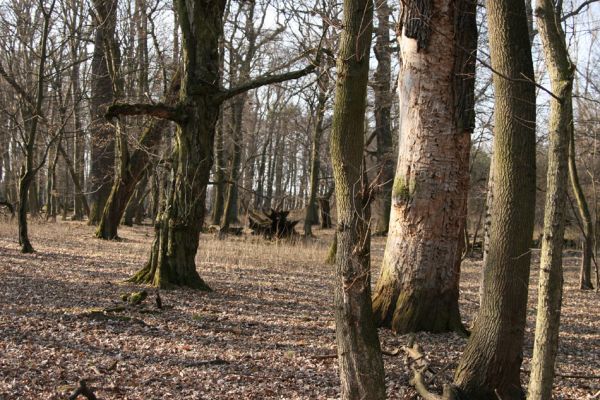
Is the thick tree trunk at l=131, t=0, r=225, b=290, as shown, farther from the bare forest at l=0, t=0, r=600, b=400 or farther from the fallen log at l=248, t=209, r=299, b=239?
the fallen log at l=248, t=209, r=299, b=239

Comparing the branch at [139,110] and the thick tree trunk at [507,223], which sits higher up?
the branch at [139,110]

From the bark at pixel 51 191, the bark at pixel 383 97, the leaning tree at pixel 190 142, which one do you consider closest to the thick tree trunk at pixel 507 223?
the bark at pixel 383 97

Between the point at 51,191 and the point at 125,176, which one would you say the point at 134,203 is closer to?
the point at 51,191

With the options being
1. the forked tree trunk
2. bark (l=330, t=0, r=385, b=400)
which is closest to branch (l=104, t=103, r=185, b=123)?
the forked tree trunk

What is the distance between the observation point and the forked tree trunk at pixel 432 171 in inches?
234

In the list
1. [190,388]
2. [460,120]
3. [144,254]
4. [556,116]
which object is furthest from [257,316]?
[144,254]

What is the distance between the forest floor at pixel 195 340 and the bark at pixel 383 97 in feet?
6.46

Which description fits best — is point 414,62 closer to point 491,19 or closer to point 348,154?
point 491,19

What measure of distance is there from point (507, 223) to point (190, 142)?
16.6ft

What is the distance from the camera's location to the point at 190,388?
172 inches

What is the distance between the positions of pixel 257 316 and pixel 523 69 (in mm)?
4157

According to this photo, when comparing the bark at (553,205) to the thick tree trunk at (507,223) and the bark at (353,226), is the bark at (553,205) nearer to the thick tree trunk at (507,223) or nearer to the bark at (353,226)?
the thick tree trunk at (507,223)

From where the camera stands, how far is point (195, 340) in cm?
566

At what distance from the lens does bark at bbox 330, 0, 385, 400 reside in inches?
143
